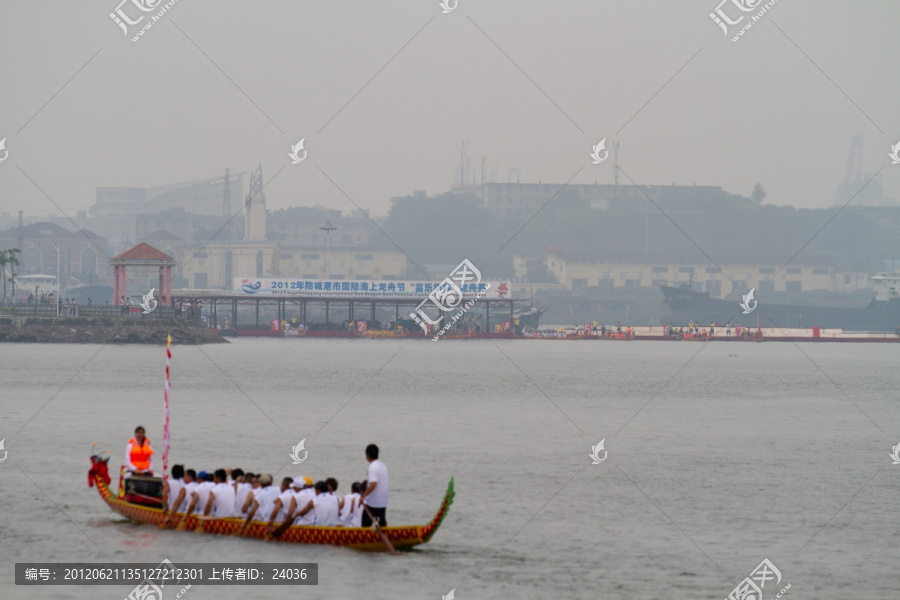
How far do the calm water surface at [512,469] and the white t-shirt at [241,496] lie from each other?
0.66 meters

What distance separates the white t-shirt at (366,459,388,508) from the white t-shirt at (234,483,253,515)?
2840mm

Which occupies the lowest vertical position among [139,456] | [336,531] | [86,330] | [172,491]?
[336,531]

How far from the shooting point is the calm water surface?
24406mm

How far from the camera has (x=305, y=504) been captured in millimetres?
25047

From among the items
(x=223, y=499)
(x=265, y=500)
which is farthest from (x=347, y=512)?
(x=223, y=499)

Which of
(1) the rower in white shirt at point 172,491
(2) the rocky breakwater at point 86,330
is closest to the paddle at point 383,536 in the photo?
(1) the rower in white shirt at point 172,491

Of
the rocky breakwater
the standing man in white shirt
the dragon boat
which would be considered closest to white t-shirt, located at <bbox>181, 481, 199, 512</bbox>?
the dragon boat

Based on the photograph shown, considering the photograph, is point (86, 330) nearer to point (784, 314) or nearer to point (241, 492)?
point (241, 492)

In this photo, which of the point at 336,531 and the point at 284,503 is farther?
the point at 284,503

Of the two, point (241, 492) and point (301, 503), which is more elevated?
point (241, 492)

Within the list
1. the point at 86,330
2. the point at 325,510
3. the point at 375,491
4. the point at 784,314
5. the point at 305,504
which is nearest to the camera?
the point at 375,491

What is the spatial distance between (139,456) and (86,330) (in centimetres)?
8644

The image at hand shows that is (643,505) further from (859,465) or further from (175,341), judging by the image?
(175,341)

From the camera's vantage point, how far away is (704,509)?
104 ft
